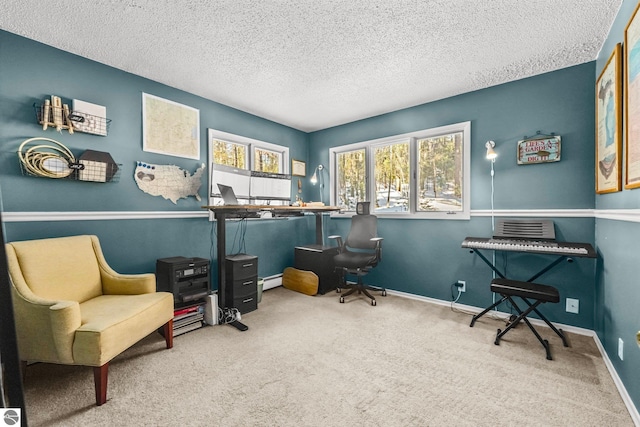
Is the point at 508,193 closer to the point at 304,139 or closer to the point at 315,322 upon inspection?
the point at 315,322

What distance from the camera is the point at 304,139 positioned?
16.8 ft

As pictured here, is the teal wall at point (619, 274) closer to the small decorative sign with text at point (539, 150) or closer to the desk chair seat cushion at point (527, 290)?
the desk chair seat cushion at point (527, 290)

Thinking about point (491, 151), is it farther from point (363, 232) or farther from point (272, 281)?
point (272, 281)

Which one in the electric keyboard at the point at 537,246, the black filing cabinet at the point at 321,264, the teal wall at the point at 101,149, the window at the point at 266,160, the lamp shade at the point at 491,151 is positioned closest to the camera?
the teal wall at the point at 101,149

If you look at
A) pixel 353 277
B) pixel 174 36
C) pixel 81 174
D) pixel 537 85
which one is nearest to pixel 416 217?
pixel 353 277

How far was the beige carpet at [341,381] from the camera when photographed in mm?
1710

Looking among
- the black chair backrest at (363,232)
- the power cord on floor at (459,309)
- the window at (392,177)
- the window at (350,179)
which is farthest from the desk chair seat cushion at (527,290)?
the window at (350,179)

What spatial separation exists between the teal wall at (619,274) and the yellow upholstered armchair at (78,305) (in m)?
3.20

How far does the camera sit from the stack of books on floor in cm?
274

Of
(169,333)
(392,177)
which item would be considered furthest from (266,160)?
(169,333)

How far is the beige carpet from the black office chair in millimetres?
886

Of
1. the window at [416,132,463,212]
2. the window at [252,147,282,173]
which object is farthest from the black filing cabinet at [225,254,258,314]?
the window at [416,132,463,212]

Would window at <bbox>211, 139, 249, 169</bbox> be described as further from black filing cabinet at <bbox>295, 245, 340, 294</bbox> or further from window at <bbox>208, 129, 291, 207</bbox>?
black filing cabinet at <bbox>295, 245, 340, 294</bbox>

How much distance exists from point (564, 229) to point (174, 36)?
4.02 meters
